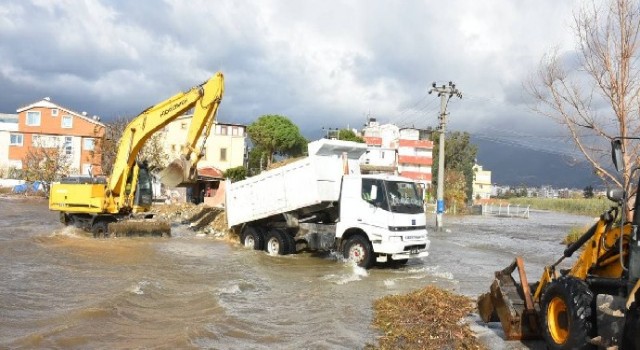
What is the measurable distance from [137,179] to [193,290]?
10.5 metres

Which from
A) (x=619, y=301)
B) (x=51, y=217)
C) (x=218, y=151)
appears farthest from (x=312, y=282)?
(x=218, y=151)

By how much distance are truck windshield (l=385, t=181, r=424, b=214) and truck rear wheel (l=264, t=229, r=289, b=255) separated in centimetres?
399

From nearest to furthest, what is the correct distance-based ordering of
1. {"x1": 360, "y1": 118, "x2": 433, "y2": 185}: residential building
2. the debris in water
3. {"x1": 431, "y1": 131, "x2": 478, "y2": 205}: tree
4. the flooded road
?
the debris in water < the flooded road < {"x1": 360, "y1": 118, "x2": 433, "y2": 185}: residential building < {"x1": 431, "y1": 131, "x2": 478, "y2": 205}: tree

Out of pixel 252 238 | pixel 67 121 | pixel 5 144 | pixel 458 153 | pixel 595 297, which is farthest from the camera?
pixel 458 153

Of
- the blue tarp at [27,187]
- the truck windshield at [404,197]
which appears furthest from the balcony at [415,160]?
the truck windshield at [404,197]

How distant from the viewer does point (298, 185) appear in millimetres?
16266

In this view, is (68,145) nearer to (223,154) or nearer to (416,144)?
(223,154)

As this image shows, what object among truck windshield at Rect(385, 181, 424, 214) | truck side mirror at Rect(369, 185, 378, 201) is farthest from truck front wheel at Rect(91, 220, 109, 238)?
truck windshield at Rect(385, 181, 424, 214)

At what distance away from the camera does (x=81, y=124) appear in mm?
60906

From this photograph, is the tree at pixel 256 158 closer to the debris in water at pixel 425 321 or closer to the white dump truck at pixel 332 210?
the white dump truck at pixel 332 210

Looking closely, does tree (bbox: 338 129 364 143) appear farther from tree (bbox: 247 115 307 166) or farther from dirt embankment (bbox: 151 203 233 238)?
dirt embankment (bbox: 151 203 233 238)

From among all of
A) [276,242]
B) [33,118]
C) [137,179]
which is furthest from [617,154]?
[33,118]

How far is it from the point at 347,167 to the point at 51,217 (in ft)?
65.8

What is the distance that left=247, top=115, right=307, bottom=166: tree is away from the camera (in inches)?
2237
